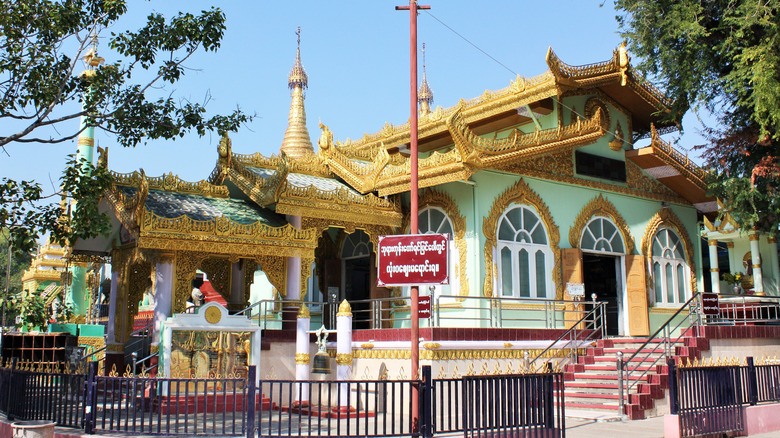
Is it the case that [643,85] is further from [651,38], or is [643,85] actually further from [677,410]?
[677,410]

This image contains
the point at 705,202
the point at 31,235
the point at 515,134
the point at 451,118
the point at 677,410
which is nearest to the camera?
the point at 677,410

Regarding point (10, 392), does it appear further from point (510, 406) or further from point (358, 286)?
point (358, 286)

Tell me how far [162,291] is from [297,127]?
20324 mm

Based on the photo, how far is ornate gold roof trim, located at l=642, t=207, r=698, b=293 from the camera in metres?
18.3

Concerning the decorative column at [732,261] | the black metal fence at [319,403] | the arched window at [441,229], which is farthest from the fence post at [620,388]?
the decorative column at [732,261]

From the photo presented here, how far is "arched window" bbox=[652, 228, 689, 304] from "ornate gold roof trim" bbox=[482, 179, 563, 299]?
361 centimetres

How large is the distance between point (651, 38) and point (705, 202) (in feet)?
18.6

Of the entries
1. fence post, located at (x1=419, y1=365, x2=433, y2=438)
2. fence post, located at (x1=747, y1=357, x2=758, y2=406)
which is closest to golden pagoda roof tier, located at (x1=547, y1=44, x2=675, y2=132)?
fence post, located at (x1=747, y1=357, x2=758, y2=406)

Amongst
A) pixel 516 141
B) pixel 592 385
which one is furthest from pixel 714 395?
pixel 516 141

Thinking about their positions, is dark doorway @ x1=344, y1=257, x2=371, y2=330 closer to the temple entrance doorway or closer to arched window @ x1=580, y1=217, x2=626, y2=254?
the temple entrance doorway

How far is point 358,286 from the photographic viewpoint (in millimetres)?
19891

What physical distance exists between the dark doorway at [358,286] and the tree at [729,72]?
8.63 metres

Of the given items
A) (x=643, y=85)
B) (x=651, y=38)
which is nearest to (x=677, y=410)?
(x=651, y=38)

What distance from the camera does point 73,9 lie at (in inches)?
453
